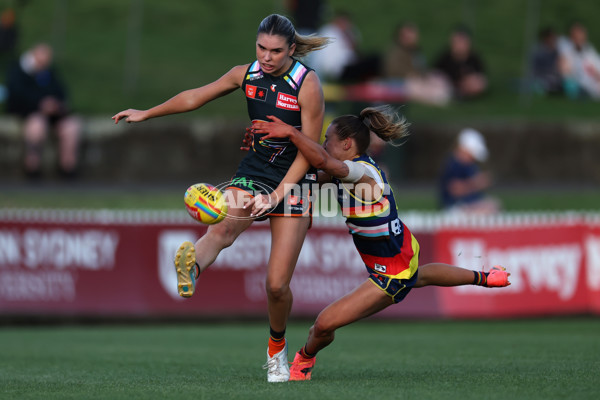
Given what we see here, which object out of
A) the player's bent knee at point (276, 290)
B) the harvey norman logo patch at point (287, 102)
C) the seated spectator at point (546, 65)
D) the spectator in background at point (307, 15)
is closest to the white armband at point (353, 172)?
the harvey norman logo patch at point (287, 102)

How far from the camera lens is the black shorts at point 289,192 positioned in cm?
693

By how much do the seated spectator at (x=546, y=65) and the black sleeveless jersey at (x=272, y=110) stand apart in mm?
14430

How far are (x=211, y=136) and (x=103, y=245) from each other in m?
5.00

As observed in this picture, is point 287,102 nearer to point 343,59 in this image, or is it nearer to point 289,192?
point 289,192

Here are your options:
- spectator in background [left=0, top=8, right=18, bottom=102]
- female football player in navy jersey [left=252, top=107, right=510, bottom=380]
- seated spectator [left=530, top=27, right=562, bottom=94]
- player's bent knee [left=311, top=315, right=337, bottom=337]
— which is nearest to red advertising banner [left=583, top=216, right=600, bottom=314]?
seated spectator [left=530, top=27, right=562, bottom=94]

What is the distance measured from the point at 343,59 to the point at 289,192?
13.3 m

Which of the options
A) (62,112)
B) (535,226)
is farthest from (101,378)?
(62,112)

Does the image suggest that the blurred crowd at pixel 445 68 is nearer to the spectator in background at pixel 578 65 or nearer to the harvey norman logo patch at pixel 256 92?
the spectator in background at pixel 578 65

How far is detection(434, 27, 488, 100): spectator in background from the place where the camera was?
19734 millimetres

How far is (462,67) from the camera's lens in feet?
65.0

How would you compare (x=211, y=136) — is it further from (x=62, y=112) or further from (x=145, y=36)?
(x=145, y=36)

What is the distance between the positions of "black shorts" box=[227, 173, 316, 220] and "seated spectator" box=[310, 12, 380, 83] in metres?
12.1

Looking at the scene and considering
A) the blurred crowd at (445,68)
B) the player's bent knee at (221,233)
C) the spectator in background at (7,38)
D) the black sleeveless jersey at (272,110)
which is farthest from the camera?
the spectator in background at (7,38)

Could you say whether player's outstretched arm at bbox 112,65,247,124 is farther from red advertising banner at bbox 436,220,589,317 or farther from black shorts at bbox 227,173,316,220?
red advertising banner at bbox 436,220,589,317
